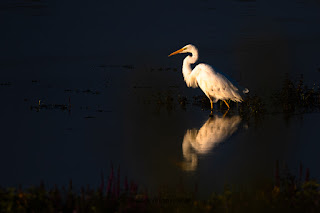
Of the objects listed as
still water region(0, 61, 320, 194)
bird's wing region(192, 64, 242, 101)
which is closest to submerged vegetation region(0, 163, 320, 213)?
still water region(0, 61, 320, 194)

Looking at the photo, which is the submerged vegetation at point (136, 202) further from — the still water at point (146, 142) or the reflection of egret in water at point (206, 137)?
the reflection of egret in water at point (206, 137)

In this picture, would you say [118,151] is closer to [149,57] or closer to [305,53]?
[149,57]

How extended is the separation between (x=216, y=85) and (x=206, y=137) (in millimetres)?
3083

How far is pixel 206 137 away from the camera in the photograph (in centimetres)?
904

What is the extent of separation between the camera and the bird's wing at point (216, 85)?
38.8ft

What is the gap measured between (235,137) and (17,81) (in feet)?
36.4

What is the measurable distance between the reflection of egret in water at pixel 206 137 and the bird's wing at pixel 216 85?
674 millimetres

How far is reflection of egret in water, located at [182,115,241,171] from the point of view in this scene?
751 cm

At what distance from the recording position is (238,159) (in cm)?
754

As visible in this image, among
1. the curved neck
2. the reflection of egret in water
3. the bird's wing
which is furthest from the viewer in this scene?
the curved neck

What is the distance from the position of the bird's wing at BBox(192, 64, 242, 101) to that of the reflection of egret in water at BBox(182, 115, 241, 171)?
0.67m

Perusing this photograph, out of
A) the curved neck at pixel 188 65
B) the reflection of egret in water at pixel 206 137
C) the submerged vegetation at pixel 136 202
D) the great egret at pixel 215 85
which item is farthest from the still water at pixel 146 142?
the submerged vegetation at pixel 136 202

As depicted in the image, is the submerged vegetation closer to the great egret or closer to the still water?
the still water

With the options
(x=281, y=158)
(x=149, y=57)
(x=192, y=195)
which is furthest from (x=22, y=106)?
(x=149, y=57)
